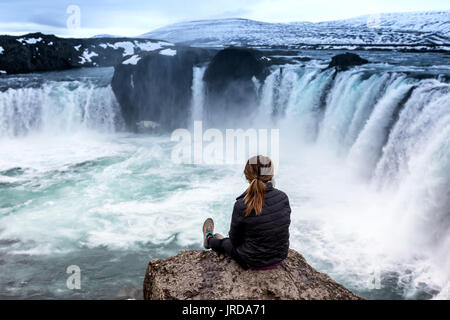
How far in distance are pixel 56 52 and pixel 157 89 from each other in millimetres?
19507

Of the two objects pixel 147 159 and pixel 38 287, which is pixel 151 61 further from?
pixel 38 287

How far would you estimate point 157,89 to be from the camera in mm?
22500

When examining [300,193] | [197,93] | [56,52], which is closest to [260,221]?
[300,193]

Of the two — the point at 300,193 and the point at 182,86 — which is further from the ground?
the point at 182,86

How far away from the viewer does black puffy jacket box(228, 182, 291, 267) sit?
10.7 feet

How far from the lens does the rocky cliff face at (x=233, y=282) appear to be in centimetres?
327

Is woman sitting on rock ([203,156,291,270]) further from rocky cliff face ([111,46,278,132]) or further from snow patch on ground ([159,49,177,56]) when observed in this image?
snow patch on ground ([159,49,177,56])

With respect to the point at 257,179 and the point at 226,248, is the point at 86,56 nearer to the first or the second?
the point at 226,248

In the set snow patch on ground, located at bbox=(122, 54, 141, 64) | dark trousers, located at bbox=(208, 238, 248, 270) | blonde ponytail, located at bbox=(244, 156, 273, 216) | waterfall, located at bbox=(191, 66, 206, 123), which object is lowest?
dark trousers, located at bbox=(208, 238, 248, 270)

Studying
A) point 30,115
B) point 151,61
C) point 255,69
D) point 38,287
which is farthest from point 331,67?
point 30,115

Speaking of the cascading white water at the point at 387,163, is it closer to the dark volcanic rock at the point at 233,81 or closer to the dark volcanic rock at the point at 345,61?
the dark volcanic rock at the point at 345,61

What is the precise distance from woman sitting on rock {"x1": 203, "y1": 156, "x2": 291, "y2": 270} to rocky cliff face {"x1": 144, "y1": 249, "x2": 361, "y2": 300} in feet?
0.48

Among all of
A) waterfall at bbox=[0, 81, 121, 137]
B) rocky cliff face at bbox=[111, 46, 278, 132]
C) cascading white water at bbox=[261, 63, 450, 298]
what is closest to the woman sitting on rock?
cascading white water at bbox=[261, 63, 450, 298]
